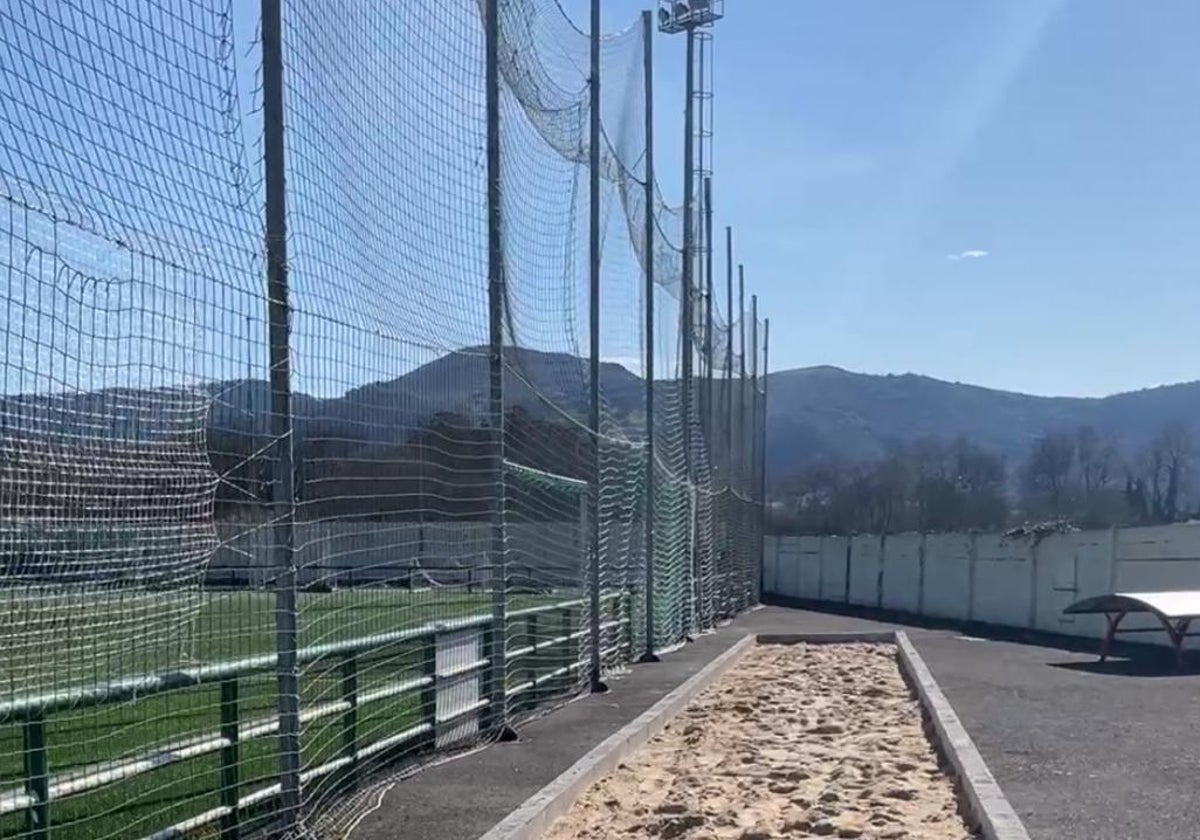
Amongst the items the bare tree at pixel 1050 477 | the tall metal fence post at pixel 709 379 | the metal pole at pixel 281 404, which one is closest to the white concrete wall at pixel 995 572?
the tall metal fence post at pixel 709 379

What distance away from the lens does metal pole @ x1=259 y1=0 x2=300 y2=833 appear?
20.1ft

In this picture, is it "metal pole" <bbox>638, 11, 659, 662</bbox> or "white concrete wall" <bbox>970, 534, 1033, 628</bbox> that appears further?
"white concrete wall" <bbox>970, 534, 1033, 628</bbox>

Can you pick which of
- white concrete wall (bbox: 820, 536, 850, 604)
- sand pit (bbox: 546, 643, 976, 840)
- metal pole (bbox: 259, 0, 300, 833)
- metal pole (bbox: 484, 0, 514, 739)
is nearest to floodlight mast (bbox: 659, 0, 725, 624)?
sand pit (bbox: 546, 643, 976, 840)

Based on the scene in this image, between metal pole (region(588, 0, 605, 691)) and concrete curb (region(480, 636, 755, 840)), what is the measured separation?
37.0 inches

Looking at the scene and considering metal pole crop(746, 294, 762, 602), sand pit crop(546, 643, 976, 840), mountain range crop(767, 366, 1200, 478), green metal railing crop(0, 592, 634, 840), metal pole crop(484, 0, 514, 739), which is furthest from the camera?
mountain range crop(767, 366, 1200, 478)

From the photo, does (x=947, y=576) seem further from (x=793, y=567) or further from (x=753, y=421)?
(x=793, y=567)

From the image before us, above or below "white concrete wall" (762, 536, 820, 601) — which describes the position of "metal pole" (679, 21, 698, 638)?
above

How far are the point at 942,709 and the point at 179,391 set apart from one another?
7.94 m

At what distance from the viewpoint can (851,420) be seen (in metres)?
159

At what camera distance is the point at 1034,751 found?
973cm

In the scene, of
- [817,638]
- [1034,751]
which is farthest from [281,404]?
[817,638]

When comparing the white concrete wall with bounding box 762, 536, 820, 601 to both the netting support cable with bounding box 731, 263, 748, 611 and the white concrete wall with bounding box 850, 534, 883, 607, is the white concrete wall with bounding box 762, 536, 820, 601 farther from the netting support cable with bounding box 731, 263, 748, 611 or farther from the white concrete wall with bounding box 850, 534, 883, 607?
the netting support cable with bounding box 731, 263, 748, 611

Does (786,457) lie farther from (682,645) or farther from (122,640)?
(122,640)

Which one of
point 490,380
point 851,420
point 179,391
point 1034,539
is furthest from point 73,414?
point 851,420
